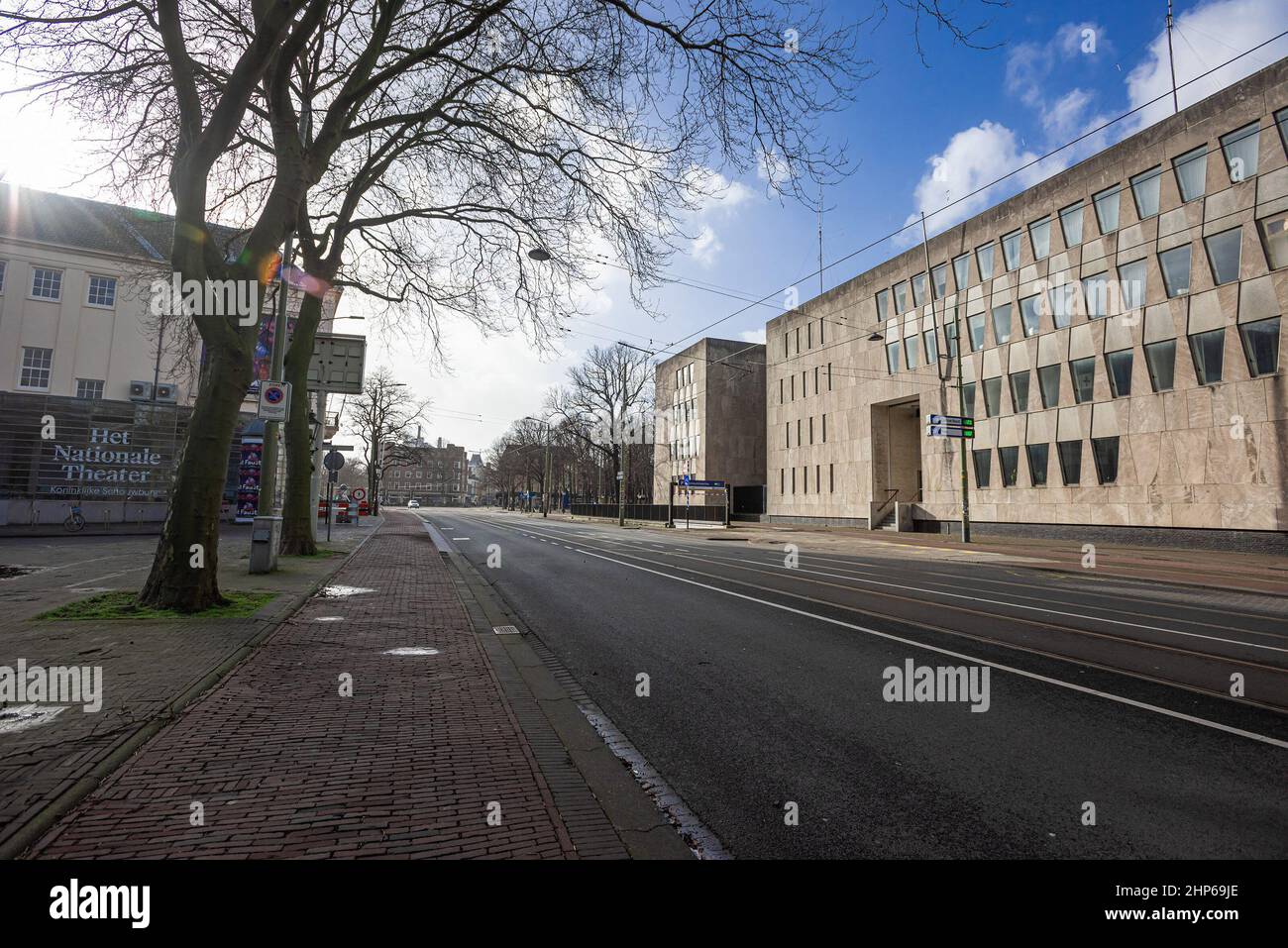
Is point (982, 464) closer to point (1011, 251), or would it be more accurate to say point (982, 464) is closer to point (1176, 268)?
point (1011, 251)

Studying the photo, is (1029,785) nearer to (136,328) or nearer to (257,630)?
(257,630)

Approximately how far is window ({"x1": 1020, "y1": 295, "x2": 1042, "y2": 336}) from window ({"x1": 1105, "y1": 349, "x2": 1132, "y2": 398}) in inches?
146

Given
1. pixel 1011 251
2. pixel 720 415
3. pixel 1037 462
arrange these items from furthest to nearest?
pixel 720 415, pixel 1011 251, pixel 1037 462

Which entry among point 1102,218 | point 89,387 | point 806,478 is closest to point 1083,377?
point 1102,218

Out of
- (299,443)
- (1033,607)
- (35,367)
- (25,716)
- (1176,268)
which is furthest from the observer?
(35,367)

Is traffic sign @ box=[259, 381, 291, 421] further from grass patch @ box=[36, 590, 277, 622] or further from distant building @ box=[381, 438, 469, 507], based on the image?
distant building @ box=[381, 438, 469, 507]

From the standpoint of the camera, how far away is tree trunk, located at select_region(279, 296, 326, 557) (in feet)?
48.6

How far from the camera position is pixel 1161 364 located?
23.6m

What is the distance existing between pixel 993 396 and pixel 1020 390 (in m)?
1.46

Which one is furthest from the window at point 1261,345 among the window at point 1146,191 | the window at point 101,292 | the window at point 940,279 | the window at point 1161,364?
the window at point 101,292

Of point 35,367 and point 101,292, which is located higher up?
point 101,292

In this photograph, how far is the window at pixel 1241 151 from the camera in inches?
818
